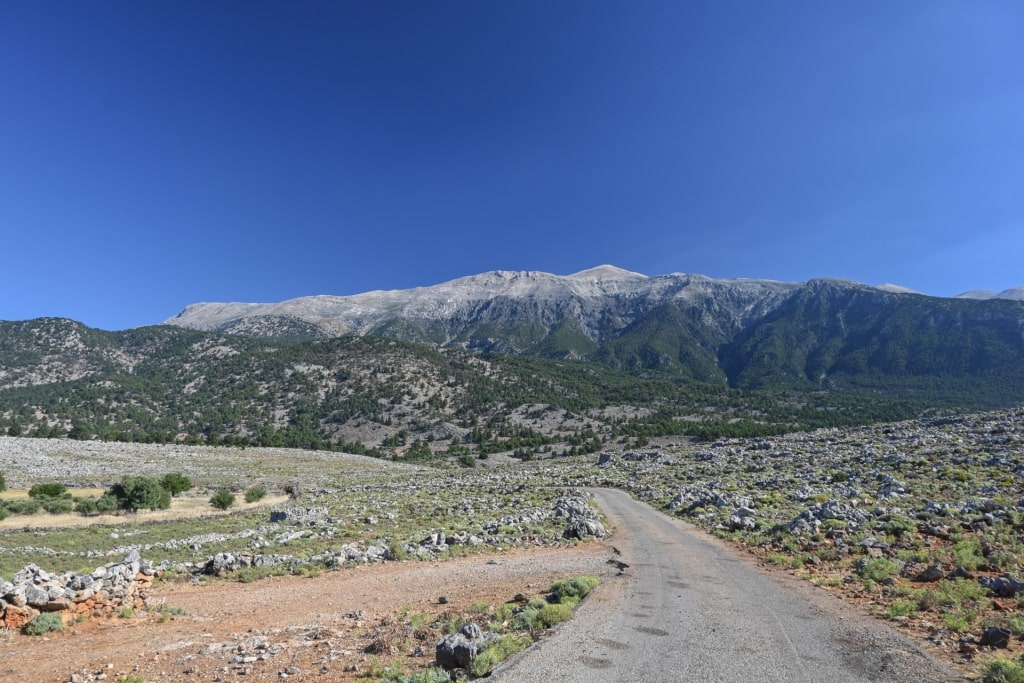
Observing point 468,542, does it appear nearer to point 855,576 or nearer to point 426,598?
point 426,598

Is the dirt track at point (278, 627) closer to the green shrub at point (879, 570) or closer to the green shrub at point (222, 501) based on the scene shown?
the green shrub at point (879, 570)

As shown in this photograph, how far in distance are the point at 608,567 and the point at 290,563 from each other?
14.0 m

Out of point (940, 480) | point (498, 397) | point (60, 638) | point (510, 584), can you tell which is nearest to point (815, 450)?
point (940, 480)

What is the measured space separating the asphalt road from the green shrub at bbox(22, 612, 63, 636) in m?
13.3

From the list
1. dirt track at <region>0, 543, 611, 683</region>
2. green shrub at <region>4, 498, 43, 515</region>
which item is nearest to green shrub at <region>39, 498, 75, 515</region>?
green shrub at <region>4, 498, 43, 515</region>

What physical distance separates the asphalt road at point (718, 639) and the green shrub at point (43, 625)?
1327 cm

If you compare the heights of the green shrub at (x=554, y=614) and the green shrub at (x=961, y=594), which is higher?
the green shrub at (x=554, y=614)

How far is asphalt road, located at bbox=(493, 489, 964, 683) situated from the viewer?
28.6ft

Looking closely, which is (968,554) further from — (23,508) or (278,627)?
(23,508)

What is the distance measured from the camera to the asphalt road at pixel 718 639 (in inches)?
344

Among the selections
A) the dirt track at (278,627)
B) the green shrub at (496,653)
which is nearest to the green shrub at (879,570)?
the dirt track at (278,627)

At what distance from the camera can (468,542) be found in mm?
24953

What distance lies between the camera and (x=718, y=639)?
10.6m

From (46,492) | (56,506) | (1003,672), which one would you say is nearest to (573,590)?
(1003,672)
